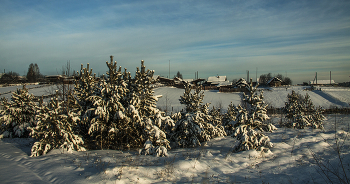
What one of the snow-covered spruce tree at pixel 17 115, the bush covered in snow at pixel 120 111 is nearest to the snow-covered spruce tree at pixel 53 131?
the bush covered in snow at pixel 120 111

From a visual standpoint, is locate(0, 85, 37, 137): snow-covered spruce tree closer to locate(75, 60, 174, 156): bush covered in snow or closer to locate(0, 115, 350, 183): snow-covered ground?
locate(0, 115, 350, 183): snow-covered ground

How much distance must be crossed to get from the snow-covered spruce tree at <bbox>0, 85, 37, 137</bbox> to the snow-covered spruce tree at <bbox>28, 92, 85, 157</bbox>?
631 cm

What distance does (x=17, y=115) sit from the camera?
13188 millimetres

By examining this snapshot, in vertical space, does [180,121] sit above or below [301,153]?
above

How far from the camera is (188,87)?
Result: 1070 cm

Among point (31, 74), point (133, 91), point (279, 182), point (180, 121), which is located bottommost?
point (279, 182)

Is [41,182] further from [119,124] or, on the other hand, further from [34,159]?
[119,124]

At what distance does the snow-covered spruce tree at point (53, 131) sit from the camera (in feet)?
25.7

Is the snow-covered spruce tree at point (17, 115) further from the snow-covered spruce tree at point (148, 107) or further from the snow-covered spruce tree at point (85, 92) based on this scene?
the snow-covered spruce tree at point (148, 107)

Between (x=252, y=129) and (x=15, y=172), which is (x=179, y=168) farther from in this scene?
(x=15, y=172)

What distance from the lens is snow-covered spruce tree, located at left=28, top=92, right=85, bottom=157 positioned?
7.83 meters

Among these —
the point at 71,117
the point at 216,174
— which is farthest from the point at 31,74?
the point at 216,174

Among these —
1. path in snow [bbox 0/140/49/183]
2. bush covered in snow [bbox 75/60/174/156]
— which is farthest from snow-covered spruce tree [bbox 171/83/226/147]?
path in snow [bbox 0/140/49/183]

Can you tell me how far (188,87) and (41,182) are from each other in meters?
7.65
